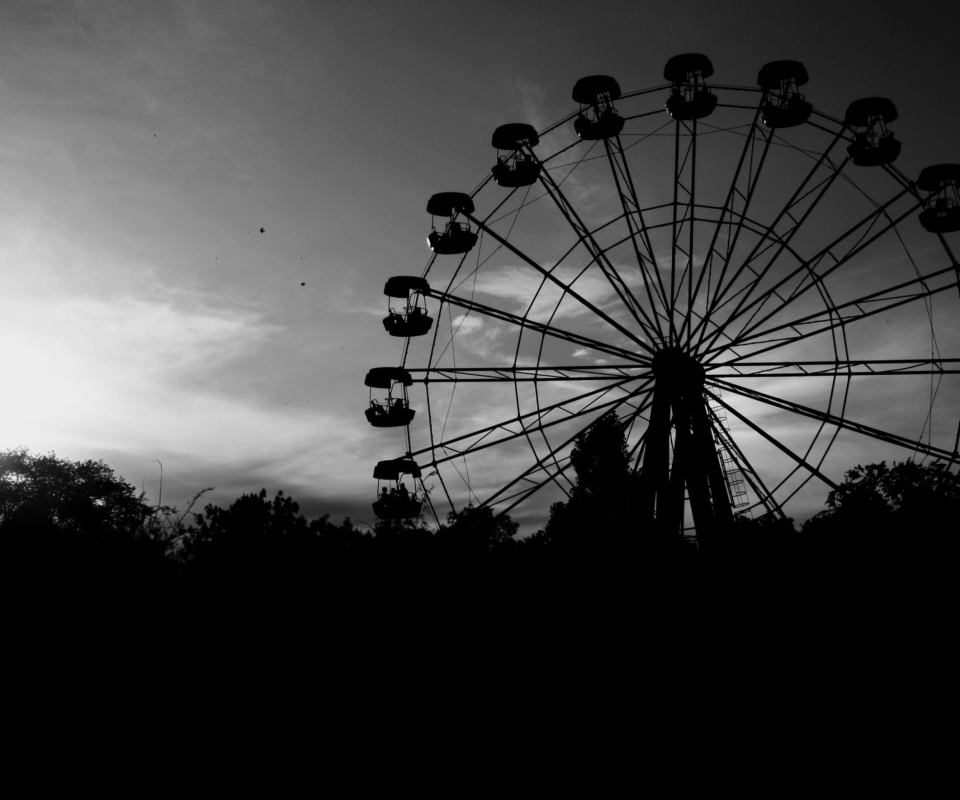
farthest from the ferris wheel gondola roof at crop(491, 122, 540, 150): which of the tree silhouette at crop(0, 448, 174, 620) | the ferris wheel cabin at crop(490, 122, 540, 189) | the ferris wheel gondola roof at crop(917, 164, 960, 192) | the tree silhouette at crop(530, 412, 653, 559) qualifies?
the tree silhouette at crop(0, 448, 174, 620)

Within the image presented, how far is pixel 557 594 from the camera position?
1788 cm

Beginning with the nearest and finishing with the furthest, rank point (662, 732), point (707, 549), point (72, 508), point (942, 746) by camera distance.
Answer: point (942, 746) → point (662, 732) → point (707, 549) → point (72, 508)

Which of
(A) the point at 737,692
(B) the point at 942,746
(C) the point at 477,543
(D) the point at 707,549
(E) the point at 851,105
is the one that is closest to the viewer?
(B) the point at 942,746

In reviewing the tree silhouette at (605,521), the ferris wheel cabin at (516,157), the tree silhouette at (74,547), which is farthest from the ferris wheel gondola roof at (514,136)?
the tree silhouette at (74,547)

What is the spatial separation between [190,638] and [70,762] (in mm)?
5186

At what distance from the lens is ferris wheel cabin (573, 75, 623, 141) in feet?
66.3

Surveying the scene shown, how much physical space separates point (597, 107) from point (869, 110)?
23.0ft

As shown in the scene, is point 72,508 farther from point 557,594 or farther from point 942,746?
point 942,746

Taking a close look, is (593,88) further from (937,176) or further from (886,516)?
(886,516)

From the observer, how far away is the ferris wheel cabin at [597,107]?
20.2m

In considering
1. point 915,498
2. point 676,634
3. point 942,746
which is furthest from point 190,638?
point 915,498

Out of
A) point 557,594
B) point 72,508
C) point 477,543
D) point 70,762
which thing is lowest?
point 70,762

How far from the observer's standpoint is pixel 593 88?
20.3 meters

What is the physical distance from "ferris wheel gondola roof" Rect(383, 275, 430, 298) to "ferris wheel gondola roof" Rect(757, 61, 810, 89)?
34.6ft
